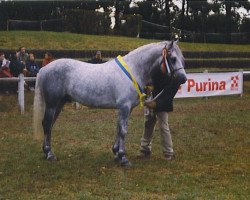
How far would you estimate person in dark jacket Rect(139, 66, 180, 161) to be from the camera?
9.30 metres

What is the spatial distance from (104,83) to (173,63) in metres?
1.25

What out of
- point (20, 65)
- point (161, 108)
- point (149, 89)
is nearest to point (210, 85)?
point (20, 65)

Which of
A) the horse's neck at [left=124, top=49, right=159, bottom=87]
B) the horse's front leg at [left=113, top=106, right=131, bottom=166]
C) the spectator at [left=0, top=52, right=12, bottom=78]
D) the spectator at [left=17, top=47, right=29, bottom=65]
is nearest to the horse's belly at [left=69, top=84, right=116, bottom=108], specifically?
the horse's front leg at [left=113, top=106, right=131, bottom=166]

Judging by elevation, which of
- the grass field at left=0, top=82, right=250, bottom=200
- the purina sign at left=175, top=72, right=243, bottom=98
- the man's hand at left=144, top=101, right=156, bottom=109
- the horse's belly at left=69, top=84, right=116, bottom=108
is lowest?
the grass field at left=0, top=82, right=250, bottom=200

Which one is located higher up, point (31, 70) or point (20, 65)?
point (20, 65)

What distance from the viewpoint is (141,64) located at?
9156 mm

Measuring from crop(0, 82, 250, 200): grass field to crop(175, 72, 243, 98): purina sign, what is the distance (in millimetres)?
3512

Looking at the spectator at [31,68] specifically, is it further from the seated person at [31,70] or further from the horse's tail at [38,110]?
the horse's tail at [38,110]

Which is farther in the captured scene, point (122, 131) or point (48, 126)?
point (48, 126)

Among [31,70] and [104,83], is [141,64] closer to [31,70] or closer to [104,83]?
[104,83]

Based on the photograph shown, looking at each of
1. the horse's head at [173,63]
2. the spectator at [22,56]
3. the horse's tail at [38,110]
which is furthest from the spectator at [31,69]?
the horse's head at [173,63]

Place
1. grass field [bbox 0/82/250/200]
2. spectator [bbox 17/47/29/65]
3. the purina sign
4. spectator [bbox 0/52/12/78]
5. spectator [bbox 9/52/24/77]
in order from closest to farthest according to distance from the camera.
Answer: grass field [bbox 0/82/250/200]
spectator [bbox 0/52/12/78]
spectator [bbox 9/52/24/77]
the purina sign
spectator [bbox 17/47/29/65]

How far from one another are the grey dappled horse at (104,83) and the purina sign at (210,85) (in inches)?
376

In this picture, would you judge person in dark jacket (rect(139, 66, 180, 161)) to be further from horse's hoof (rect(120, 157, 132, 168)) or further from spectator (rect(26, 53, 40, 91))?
spectator (rect(26, 53, 40, 91))
